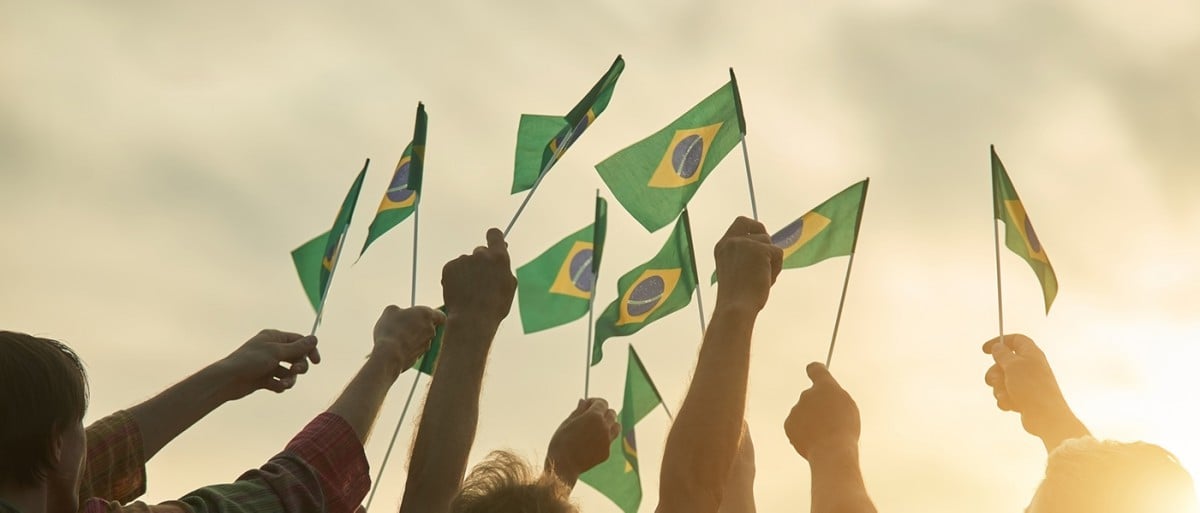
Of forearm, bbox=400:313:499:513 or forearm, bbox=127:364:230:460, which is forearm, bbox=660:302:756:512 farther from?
forearm, bbox=127:364:230:460

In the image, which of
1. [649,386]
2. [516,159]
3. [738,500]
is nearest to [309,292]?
[516,159]

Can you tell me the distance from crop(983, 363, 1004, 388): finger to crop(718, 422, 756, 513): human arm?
1.49 m

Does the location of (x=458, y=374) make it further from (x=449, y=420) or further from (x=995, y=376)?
(x=995, y=376)

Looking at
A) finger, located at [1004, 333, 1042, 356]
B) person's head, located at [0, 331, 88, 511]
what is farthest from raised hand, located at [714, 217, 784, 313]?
finger, located at [1004, 333, 1042, 356]

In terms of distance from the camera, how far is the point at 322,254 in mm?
8281

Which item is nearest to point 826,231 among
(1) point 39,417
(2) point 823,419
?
(2) point 823,419

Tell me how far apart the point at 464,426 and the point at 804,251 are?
4.43m

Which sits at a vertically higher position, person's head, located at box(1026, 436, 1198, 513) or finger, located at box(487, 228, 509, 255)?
finger, located at box(487, 228, 509, 255)

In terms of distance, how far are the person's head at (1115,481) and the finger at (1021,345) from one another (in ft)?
5.57

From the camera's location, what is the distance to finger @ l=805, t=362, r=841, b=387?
13.5 ft

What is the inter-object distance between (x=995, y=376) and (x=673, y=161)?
2.64m

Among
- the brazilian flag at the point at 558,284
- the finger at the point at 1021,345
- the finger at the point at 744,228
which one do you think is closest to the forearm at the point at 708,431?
the finger at the point at 744,228

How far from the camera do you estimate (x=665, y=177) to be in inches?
290

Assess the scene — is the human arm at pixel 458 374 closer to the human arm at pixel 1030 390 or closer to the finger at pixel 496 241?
the finger at pixel 496 241
